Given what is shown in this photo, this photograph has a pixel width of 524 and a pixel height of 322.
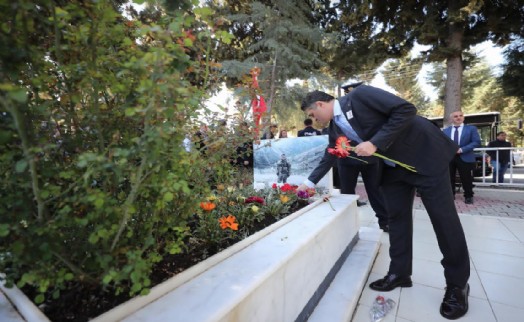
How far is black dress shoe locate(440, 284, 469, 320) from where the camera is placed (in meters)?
1.95

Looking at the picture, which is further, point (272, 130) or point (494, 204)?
point (494, 204)

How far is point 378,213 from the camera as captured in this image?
3.89 meters

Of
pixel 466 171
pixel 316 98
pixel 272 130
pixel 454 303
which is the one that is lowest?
pixel 454 303

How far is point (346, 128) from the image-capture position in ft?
7.79

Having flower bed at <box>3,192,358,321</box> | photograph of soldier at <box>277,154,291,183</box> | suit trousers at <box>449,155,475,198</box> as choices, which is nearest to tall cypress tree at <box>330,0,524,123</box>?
suit trousers at <box>449,155,475,198</box>

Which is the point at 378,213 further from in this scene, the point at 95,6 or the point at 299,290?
the point at 95,6

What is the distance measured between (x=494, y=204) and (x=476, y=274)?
4038mm

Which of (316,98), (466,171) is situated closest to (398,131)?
(316,98)

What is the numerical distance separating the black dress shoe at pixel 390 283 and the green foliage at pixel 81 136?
2.01 metres

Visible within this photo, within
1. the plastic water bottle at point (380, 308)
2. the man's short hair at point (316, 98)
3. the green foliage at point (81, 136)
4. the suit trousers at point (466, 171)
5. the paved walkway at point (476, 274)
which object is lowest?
the paved walkway at point (476, 274)

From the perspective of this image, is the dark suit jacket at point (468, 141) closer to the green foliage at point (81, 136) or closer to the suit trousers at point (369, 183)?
the suit trousers at point (369, 183)

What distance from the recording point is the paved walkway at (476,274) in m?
2.03

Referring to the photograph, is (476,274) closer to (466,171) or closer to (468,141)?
(466,171)

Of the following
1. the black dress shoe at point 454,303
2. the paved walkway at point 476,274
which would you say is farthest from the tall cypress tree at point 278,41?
the black dress shoe at point 454,303
